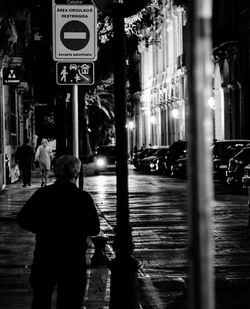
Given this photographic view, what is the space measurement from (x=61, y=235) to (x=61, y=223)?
91mm

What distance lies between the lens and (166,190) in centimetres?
3222

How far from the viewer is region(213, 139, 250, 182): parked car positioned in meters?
35.4

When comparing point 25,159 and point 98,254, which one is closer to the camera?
point 98,254

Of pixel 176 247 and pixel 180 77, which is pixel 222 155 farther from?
pixel 180 77

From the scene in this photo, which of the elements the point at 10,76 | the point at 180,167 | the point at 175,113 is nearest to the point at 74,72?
the point at 10,76

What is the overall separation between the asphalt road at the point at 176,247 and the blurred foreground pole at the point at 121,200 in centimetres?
111

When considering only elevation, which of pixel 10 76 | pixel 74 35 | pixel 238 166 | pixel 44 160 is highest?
pixel 10 76

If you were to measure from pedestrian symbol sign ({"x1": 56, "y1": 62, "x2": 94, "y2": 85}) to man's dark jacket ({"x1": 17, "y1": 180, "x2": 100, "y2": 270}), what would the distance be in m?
6.02

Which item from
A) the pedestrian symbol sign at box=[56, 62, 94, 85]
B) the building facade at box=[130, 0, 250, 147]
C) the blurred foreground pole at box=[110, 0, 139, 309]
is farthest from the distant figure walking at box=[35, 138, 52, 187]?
the blurred foreground pole at box=[110, 0, 139, 309]

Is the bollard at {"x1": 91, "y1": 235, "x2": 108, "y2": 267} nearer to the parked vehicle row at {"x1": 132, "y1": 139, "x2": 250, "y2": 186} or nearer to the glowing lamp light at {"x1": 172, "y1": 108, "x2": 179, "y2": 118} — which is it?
the parked vehicle row at {"x1": 132, "y1": 139, "x2": 250, "y2": 186}

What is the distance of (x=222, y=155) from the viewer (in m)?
36.1

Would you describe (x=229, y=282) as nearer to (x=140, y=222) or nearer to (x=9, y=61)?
(x=140, y=222)

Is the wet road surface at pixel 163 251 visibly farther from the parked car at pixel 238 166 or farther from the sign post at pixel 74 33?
the parked car at pixel 238 166

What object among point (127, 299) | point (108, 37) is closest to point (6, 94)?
point (108, 37)
